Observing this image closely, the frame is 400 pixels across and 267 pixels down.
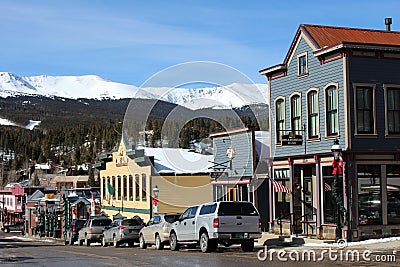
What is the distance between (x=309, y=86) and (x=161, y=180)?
59.3 ft

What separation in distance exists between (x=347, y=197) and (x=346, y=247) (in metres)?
2.85

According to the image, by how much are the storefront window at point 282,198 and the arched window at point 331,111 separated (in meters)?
3.96

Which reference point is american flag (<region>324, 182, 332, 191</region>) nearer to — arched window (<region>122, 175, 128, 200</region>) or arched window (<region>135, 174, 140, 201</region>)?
arched window (<region>135, 174, 140, 201</region>)

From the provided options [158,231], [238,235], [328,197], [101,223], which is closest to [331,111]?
[328,197]

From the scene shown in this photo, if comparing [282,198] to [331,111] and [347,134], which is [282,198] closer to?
[331,111]

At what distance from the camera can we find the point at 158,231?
92.6ft

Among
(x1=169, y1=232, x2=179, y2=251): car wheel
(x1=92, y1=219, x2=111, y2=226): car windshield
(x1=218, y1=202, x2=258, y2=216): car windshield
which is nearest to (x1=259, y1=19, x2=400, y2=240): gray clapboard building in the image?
(x1=218, y1=202, x2=258, y2=216): car windshield

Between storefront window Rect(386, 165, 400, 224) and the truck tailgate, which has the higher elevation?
storefront window Rect(386, 165, 400, 224)

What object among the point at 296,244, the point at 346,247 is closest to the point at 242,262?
the point at 346,247

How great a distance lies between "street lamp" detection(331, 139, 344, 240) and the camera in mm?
24844

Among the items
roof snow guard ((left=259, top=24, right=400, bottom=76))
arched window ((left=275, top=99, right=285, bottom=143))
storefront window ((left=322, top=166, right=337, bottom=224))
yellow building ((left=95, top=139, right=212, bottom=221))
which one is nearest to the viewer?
storefront window ((left=322, top=166, right=337, bottom=224))

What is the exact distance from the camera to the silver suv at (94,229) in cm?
3809

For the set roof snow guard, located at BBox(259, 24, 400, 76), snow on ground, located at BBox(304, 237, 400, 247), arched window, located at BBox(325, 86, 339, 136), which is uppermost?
roof snow guard, located at BBox(259, 24, 400, 76)

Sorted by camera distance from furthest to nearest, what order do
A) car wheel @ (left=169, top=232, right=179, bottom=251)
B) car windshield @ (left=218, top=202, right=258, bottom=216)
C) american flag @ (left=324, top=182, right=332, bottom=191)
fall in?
american flag @ (left=324, top=182, right=332, bottom=191) → car wheel @ (left=169, top=232, right=179, bottom=251) → car windshield @ (left=218, top=202, right=258, bottom=216)
